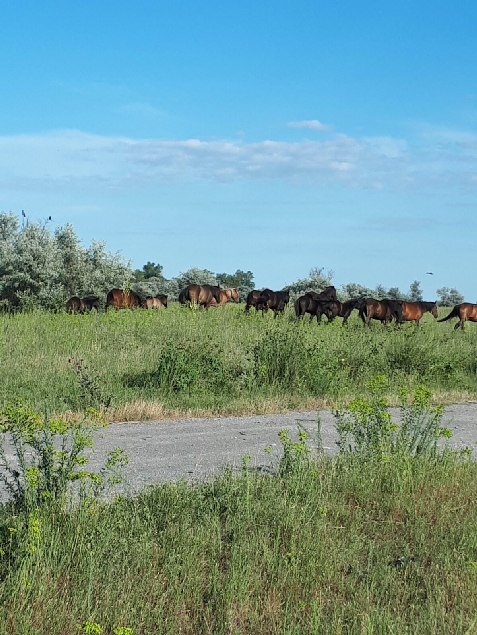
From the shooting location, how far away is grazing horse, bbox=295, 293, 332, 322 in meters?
31.5

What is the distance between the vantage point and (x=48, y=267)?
35.8 metres

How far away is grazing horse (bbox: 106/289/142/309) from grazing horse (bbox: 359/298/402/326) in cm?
917

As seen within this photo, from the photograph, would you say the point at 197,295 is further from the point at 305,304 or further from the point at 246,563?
the point at 246,563

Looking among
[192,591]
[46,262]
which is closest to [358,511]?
[192,591]

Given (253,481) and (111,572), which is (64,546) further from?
(253,481)

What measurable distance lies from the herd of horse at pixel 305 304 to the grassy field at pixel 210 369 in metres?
9.93

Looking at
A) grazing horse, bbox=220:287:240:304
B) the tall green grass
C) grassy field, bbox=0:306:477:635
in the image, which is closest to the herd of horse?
grazing horse, bbox=220:287:240:304

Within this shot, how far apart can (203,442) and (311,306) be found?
22.3 metres

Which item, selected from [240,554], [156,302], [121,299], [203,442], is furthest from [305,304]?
[240,554]

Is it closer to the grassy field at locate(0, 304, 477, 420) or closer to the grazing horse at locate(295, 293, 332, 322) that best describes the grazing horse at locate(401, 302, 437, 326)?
the grazing horse at locate(295, 293, 332, 322)

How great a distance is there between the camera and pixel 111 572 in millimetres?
5465

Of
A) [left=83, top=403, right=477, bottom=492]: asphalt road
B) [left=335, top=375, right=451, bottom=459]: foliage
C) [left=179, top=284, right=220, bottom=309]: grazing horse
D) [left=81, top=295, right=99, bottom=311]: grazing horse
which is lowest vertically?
[left=83, top=403, right=477, bottom=492]: asphalt road

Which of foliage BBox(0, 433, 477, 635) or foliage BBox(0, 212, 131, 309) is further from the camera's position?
foliage BBox(0, 212, 131, 309)

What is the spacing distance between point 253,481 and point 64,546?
210 centimetres
